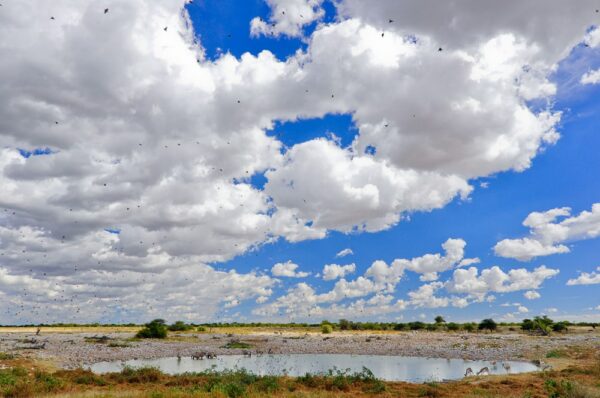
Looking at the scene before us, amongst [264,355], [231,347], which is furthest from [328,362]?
[231,347]

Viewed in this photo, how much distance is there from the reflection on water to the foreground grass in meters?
6.70

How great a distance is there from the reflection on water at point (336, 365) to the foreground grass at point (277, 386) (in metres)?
6.70

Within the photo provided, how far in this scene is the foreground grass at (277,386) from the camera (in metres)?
22.2

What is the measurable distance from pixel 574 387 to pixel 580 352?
107 ft

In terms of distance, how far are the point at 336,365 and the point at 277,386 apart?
20179mm

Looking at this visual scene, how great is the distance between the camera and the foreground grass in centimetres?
2220

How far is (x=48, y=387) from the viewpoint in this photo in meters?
24.2

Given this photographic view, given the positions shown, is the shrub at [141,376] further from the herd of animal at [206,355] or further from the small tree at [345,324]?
the small tree at [345,324]

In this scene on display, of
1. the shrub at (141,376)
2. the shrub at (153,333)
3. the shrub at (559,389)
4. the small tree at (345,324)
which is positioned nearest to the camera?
the shrub at (559,389)

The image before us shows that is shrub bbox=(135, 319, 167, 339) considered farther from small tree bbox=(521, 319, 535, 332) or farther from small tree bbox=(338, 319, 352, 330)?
small tree bbox=(521, 319, 535, 332)

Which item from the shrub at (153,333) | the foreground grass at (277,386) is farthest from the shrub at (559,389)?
the shrub at (153,333)

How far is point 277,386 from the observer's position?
24.9 meters

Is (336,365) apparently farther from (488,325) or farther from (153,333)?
(488,325)

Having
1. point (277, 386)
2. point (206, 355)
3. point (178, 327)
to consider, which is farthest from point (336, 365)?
point (178, 327)
